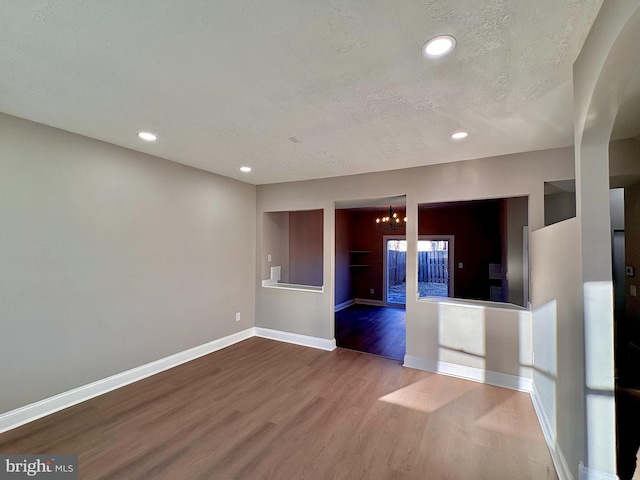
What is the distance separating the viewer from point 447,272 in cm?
696

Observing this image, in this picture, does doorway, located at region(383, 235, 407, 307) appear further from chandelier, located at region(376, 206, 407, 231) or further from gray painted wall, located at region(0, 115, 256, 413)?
gray painted wall, located at region(0, 115, 256, 413)

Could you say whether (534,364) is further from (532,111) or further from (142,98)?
(142,98)

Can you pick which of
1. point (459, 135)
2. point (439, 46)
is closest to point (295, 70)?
point (439, 46)

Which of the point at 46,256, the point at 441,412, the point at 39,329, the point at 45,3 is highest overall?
the point at 45,3

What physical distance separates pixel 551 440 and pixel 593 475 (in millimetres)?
932

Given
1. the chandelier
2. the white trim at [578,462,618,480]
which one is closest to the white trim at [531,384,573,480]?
the white trim at [578,462,618,480]

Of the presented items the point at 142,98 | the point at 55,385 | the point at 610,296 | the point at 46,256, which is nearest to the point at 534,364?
the point at 610,296

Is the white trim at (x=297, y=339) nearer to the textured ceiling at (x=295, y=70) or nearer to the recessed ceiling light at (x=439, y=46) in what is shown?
the textured ceiling at (x=295, y=70)

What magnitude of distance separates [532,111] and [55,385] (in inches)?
192

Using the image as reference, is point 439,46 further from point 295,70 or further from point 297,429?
point 297,429

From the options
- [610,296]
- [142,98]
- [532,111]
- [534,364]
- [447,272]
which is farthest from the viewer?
[447,272]

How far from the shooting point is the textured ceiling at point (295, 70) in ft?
4.16

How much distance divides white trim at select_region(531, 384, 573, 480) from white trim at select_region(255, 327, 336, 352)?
2497mm

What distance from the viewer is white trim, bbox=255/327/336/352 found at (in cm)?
425
